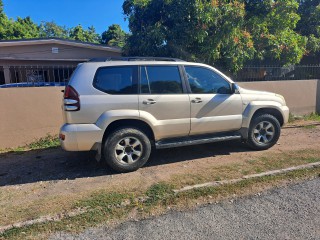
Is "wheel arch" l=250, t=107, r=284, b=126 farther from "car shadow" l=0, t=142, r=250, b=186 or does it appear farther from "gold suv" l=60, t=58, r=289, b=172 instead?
"car shadow" l=0, t=142, r=250, b=186

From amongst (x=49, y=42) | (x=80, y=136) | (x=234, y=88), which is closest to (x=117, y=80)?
(x=80, y=136)

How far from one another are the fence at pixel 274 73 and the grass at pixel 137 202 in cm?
511

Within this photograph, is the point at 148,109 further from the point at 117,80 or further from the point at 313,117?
the point at 313,117

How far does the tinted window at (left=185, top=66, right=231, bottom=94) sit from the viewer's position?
Answer: 4629mm

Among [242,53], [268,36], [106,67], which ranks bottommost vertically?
[106,67]

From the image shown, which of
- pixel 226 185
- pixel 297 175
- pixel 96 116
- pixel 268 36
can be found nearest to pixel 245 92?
pixel 297 175

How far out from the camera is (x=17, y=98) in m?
5.75

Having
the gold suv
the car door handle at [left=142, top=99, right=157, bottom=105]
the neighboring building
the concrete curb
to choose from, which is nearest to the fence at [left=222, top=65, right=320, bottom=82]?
the gold suv

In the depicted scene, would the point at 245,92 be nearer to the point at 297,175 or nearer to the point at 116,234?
the point at 297,175

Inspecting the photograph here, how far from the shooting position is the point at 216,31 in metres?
7.73

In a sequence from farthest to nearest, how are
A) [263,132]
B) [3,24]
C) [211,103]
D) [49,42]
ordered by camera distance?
[3,24]
[49,42]
[263,132]
[211,103]

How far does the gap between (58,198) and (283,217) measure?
286 cm

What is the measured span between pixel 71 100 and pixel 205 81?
2431 mm

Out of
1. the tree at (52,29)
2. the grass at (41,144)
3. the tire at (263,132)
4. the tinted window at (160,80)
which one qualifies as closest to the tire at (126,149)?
the tinted window at (160,80)
